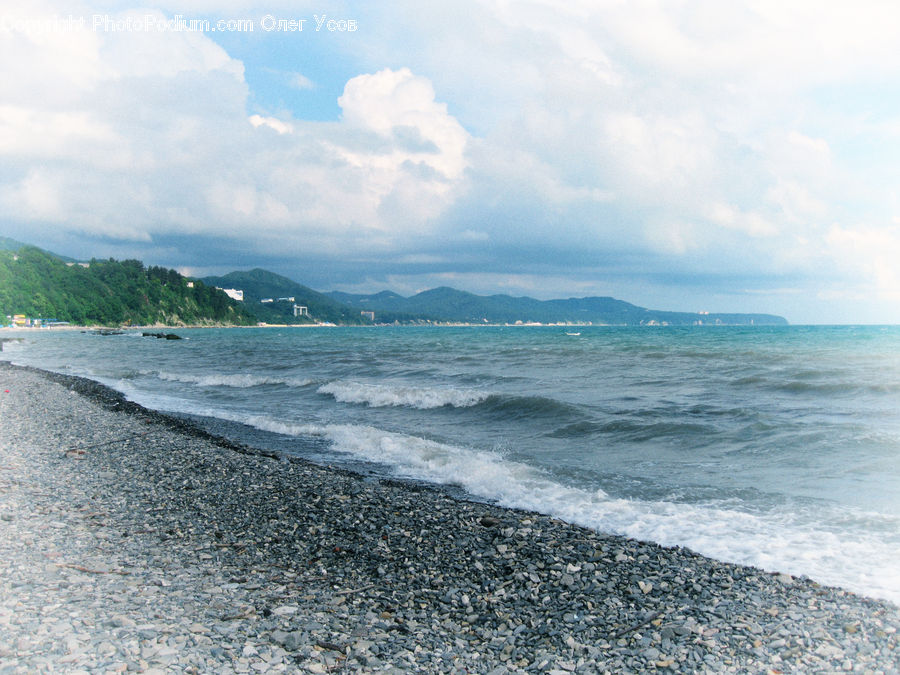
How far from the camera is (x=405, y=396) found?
24.0m

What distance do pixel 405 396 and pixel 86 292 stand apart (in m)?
173

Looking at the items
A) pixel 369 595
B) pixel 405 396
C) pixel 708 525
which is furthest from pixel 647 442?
pixel 405 396

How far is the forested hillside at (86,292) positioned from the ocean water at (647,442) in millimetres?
132408

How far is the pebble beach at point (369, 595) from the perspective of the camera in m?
4.53

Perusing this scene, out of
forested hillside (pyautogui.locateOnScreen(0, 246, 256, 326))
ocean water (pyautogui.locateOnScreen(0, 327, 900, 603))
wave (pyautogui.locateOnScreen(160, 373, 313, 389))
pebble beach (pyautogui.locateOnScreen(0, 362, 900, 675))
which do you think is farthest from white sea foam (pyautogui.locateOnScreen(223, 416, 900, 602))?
forested hillside (pyautogui.locateOnScreen(0, 246, 256, 326))

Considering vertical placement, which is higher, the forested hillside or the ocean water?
the forested hillside

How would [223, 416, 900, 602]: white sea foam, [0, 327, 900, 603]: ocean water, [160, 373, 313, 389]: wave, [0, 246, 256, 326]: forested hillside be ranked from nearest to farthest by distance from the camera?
[223, 416, 900, 602]: white sea foam < [0, 327, 900, 603]: ocean water < [160, 373, 313, 389]: wave < [0, 246, 256, 326]: forested hillside

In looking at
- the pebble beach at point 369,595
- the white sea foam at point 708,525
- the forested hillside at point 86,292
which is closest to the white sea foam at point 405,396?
the white sea foam at point 708,525

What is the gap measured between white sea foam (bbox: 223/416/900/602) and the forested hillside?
155865mm

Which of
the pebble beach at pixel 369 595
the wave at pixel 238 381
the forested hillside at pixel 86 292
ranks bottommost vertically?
the wave at pixel 238 381

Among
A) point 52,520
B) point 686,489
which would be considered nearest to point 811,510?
point 686,489

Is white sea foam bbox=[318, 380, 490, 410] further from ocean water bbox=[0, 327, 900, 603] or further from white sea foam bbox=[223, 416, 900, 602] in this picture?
white sea foam bbox=[223, 416, 900, 602]

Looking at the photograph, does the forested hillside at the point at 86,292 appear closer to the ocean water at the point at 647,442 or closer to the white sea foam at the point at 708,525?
the ocean water at the point at 647,442

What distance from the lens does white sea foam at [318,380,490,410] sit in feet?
74.3
